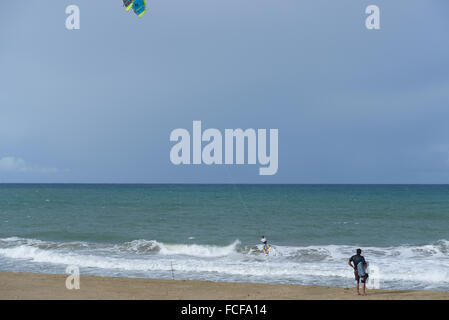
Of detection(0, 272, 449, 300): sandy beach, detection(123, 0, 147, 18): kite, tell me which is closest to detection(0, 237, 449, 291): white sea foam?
detection(0, 272, 449, 300): sandy beach

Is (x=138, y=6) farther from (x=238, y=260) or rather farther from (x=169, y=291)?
(x=238, y=260)

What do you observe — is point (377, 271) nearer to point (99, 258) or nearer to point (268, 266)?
point (268, 266)

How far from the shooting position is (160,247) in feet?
81.3

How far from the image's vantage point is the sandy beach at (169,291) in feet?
44.1

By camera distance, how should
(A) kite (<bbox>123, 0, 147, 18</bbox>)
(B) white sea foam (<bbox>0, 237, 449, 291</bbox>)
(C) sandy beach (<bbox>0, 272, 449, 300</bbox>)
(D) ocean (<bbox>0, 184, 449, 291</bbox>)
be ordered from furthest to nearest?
(A) kite (<bbox>123, 0, 147, 18</bbox>), (D) ocean (<bbox>0, 184, 449, 291</bbox>), (B) white sea foam (<bbox>0, 237, 449, 291</bbox>), (C) sandy beach (<bbox>0, 272, 449, 300</bbox>)

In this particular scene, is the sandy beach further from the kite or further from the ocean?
the kite

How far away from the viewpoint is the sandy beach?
44.1 feet

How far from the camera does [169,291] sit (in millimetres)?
14414

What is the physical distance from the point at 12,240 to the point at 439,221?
3760 centimetres

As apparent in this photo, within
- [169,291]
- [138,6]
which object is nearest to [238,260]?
[169,291]

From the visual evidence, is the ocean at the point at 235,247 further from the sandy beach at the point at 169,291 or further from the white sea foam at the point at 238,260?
the sandy beach at the point at 169,291
